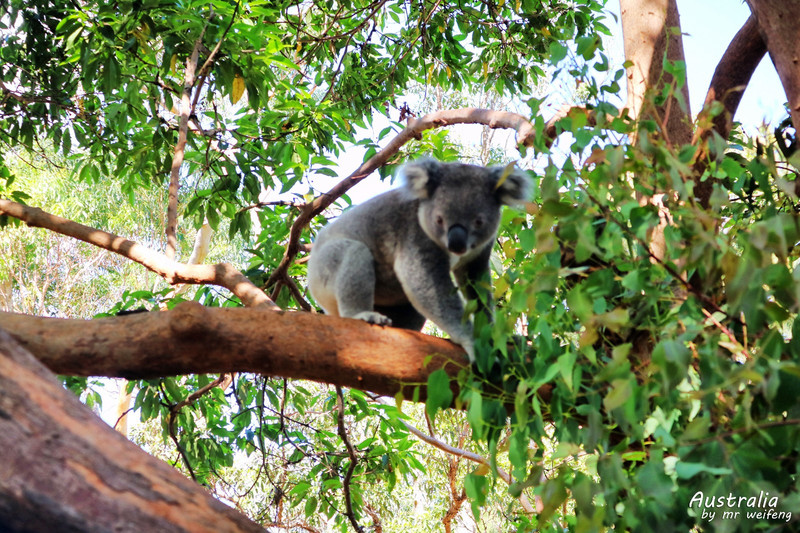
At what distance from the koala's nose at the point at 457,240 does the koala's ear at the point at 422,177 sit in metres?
0.28

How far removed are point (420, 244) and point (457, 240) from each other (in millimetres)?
247

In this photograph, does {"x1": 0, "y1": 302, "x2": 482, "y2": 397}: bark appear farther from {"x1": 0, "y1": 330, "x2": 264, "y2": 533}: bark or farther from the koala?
{"x1": 0, "y1": 330, "x2": 264, "y2": 533}: bark

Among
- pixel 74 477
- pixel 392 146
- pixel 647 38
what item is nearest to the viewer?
pixel 74 477

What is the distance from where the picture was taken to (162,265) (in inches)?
124

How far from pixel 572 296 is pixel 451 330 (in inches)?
50.6

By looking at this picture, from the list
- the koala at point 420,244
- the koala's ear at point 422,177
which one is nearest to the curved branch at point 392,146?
the koala at point 420,244

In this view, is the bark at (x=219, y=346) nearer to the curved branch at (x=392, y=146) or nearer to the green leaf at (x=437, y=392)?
the green leaf at (x=437, y=392)

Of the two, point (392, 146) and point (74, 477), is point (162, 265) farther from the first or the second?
point (74, 477)

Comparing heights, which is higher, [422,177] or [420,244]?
[422,177]

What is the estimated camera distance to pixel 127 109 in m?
3.67

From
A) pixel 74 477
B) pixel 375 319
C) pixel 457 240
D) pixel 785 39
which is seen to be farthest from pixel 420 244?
pixel 74 477

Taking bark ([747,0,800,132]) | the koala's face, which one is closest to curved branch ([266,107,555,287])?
the koala's face

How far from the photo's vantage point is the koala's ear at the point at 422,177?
291cm

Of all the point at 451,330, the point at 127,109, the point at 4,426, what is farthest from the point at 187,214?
the point at 4,426
